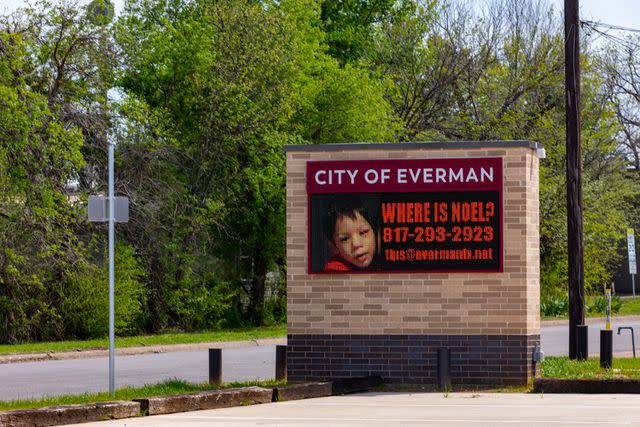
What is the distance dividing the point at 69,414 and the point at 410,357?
19.4ft

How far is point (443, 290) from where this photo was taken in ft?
58.8

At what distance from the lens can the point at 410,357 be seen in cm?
1795

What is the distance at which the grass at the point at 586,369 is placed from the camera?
17719 millimetres

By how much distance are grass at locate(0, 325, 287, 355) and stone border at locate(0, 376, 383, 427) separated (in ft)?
37.0

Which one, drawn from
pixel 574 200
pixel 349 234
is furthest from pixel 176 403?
pixel 574 200

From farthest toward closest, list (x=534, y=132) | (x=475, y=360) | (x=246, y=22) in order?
(x=534, y=132) < (x=246, y=22) < (x=475, y=360)

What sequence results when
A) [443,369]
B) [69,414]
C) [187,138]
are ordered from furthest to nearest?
[187,138], [443,369], [69,414]

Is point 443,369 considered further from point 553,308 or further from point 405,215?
point 553,308

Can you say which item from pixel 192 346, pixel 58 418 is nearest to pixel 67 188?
pixel 192 346

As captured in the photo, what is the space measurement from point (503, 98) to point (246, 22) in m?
13.9

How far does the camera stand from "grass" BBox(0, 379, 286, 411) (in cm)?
1470

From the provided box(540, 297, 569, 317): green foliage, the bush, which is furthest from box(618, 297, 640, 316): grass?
box(540, 297, 569, 317): green foliage

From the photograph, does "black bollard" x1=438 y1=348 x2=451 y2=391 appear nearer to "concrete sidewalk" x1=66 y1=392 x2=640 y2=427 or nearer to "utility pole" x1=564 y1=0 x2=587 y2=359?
"concrete sidewalk" x1=66 y1=392 x2=640 y2=427

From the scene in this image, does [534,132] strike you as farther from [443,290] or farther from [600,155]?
[443,290]
